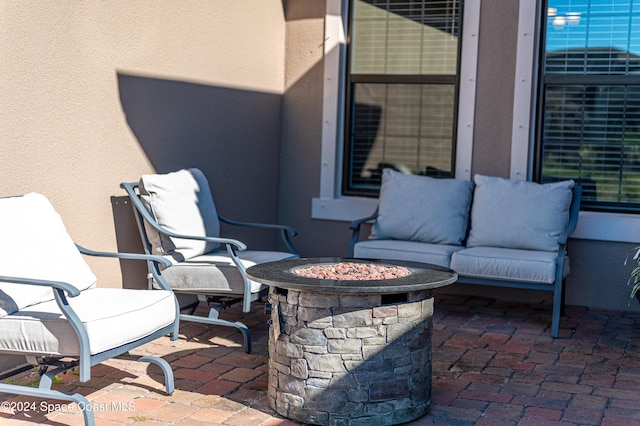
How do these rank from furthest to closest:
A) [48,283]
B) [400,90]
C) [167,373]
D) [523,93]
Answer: [400,90], [523,93], [167,373], [48,283]

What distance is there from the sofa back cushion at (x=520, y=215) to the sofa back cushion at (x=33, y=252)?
286cm

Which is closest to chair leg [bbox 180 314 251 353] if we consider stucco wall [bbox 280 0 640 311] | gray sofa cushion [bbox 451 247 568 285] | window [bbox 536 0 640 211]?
gray sofa cushion [bbox 451 247 568 285]

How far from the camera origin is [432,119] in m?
6.68

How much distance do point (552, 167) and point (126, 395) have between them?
3.74m

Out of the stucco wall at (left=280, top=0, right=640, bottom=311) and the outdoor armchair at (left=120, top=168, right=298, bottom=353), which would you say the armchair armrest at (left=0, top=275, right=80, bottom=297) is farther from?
the stucco wall at (left=280, top=0, right=640, bottom=311)

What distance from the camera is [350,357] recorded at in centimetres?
364

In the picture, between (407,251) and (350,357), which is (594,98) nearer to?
(407,251)

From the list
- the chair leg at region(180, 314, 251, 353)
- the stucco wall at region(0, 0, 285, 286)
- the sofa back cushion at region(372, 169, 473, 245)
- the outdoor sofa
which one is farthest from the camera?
the sofa back cushion at region(372, 169, 473, 245)

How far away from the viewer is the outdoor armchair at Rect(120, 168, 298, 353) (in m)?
5.01

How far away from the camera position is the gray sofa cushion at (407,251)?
226 inches

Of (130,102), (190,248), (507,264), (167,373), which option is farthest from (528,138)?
(167,373)

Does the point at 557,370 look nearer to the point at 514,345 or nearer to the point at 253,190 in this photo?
the point at 514,345

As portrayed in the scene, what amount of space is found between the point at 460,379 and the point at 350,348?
1053 millimetres

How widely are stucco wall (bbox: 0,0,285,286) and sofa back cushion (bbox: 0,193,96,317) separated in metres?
0.36
